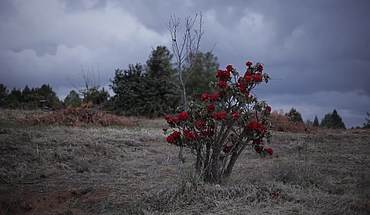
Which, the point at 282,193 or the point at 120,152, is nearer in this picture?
the point at 282,193

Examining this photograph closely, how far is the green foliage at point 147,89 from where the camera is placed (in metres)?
16.8

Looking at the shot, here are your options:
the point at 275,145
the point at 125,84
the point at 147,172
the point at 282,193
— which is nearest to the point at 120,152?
the point at 147,172

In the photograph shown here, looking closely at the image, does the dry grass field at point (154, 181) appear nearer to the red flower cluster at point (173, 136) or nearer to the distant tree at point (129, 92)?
the red flower cluster at point (173, 136)

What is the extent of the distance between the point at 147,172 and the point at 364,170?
167 inches

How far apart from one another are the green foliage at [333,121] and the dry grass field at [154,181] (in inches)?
301

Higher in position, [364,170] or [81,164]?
[364,170]

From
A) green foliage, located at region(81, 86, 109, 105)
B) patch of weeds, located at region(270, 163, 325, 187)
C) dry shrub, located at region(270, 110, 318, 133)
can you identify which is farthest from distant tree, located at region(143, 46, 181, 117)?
patch of weeds, located at region(270, 163, 325, 187)

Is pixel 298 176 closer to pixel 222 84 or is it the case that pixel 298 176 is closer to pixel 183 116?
pixel 222 84

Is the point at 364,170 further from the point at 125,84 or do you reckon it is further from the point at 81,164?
the point at 125,84

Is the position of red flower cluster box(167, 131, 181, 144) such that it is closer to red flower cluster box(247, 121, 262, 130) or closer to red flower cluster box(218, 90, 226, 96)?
red flower cluster box(218, 90, 226, 96)

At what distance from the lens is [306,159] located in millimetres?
5746

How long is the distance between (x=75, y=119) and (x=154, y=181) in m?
6.83

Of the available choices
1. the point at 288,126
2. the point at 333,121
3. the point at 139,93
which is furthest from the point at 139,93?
the point at 333,121

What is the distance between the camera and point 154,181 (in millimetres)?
4379
